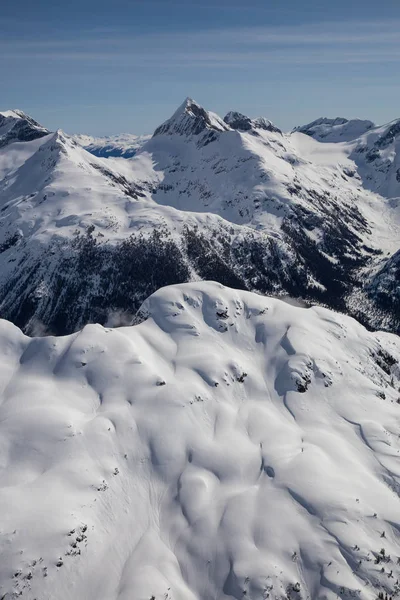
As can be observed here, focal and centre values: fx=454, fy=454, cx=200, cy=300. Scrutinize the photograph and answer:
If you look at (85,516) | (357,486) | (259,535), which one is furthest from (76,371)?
(357,486)

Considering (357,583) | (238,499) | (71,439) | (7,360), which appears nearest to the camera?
(357,583)

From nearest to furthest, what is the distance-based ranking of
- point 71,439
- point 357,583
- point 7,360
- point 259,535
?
point 357,583
point 259,535
point 71,439
point 7,360

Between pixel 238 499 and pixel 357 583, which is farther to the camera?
pixel 238 499

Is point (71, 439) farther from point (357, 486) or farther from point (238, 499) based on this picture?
point (357, 486)

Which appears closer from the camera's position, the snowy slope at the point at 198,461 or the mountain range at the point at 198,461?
the mountain range at the point at 198,461

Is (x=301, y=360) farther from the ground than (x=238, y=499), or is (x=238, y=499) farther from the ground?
(x=301, y=360)

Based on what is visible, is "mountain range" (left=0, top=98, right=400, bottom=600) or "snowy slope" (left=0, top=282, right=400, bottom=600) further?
"snowy slope" (left=0, top=282, right=400, bottom=600)
